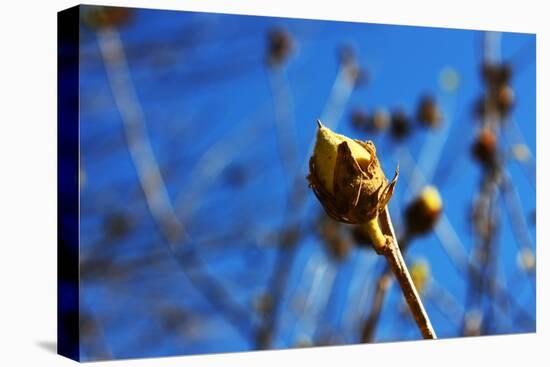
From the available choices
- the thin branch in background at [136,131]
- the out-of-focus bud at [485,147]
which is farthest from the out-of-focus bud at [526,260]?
the thin branch in background at [136,131]

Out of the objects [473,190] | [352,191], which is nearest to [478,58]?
[473,190]

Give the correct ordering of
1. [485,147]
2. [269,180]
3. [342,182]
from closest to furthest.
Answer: [342,182] < [269,180] < [485,147]

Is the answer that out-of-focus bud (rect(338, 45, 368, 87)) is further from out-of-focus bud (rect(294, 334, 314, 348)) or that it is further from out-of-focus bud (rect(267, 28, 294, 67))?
out-of-focus bud (rect(294, 334, 314, 348))

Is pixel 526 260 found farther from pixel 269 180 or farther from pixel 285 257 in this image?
pixel 269 180

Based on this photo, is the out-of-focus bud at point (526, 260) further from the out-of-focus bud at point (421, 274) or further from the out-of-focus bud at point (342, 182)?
the out-of-focus bud at point (342, 182)

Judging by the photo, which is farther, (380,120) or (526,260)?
(526,260)

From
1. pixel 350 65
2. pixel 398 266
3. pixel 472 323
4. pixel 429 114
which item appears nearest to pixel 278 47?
pixel 350 65

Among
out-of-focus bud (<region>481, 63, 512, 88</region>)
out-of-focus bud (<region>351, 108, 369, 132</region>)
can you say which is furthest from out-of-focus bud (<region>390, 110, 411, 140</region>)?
out-of-focus bud (<region>481, 63, 512, 88</region>)
